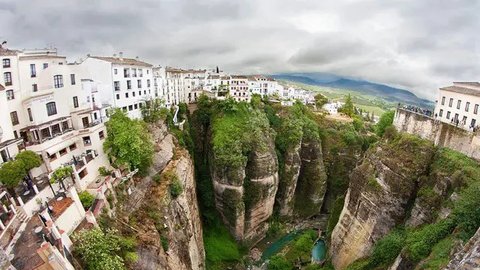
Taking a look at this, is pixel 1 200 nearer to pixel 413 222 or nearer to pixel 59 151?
pixel 59 151

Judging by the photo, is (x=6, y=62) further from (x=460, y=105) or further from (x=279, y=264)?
(x=460, y=105)

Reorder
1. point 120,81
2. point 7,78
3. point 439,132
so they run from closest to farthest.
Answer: point 7,78
point 439,132
point 120,81

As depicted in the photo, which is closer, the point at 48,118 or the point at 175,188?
the point at 48,118

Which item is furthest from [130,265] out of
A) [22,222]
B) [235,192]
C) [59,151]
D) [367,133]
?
[367,133]

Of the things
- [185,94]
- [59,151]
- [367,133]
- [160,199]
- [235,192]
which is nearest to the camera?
[59,151]

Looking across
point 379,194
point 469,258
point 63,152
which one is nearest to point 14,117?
point 63,152

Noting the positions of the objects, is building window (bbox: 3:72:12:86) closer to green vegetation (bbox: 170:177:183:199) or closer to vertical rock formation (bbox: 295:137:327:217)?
green vegetation (bbox: 170:177:183:199)

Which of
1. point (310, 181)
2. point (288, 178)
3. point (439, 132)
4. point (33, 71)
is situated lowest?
point (310, 181)
